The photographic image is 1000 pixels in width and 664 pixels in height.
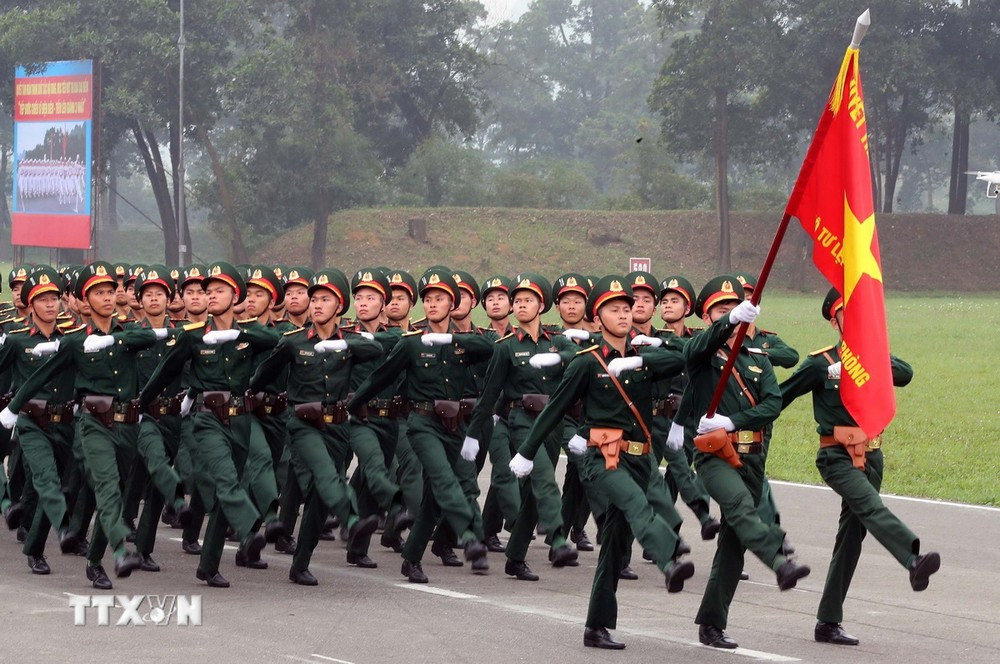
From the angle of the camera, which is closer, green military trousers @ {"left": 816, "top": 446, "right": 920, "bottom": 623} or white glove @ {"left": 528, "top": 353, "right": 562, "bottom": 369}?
green military trousers @ {"left": 816, "top": 446, "right": 920, "bottom": 623}

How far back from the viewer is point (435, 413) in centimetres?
1105

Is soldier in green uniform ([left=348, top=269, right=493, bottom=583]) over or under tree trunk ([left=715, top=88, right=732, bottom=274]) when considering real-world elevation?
under

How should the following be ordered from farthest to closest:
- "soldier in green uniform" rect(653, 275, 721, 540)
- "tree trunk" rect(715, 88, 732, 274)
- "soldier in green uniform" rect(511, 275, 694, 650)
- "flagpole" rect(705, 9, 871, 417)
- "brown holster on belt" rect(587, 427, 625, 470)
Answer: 1. "tree trunk" rect(715, 88, 732, 274)
2. "soldier in green uniform" rect(653, 275, 721, 540)
3. "brown holster on belt" rect(587, 427, 625, 470)
4. "soldier in green uniform" rect(511, 275, 694, 650)
5. "flagpole" rect(705, 9, 871, 417)

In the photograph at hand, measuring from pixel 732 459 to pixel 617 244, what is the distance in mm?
51402

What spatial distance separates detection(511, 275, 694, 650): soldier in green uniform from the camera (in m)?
8.50

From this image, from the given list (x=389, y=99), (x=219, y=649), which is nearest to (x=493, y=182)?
(x=389, y=99)

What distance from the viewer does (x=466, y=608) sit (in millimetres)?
9773

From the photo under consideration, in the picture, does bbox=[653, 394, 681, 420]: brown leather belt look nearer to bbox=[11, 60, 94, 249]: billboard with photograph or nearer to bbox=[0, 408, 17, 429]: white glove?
bbox=[0, 408, 17, 429]: white glove

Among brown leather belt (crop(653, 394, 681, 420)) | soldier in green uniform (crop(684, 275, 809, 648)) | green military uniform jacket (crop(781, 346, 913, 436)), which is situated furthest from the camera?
brown leather belt (crop(653, 394, 681, 420))

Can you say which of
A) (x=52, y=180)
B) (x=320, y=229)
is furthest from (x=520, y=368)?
(x=320, y=229)

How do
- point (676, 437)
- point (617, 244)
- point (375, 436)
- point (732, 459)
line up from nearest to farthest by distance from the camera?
point (732, 459), point (676, 437), point (375, 436), point (617, 244)

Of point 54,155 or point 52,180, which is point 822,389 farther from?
point 52,180

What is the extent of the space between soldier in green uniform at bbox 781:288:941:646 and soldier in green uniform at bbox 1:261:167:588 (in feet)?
13.6

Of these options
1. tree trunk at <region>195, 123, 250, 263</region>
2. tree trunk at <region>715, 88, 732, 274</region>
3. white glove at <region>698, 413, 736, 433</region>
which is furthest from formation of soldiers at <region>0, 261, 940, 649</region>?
tree trunk at <region>195, 123, 250, 263</region>
